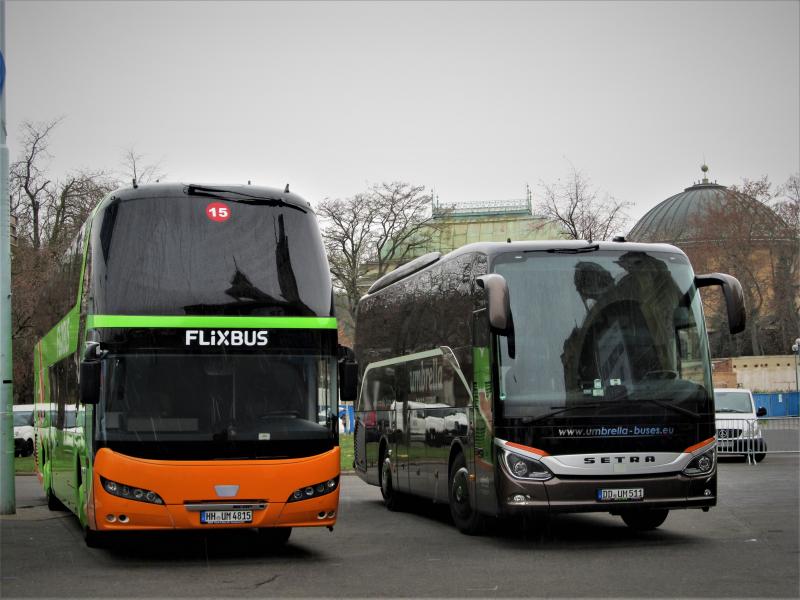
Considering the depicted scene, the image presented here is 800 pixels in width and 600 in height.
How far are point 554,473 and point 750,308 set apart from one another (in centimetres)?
6140

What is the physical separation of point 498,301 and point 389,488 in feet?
25.0

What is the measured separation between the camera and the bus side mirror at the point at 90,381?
12.2m

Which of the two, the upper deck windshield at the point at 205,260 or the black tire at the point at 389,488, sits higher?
the upper deck windshield at the point at 205,260

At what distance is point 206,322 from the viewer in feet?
41.4

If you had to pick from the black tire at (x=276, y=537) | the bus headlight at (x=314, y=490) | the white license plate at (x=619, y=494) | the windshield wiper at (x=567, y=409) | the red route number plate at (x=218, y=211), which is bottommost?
the black tire at (x=276, y=537)

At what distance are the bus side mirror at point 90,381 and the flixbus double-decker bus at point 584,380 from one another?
406 centimetres

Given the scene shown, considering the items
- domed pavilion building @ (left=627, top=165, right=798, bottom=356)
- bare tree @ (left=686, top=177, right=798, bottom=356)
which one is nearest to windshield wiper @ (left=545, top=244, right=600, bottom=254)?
domed pavilion building @ (left=627, top=165, right=798, bottom=356)

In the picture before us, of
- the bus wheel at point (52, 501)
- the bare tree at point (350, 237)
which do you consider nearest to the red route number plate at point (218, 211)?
the bus wheel at point (52, 501)

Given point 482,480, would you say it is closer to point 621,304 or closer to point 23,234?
point 621,304

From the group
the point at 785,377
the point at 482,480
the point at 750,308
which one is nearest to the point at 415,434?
the point at 482,480

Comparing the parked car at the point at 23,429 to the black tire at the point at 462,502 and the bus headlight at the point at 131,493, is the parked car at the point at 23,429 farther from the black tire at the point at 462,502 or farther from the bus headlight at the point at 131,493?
the bus headlight at the point at 131,493

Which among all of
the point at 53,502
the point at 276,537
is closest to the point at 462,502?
the point at 276,537

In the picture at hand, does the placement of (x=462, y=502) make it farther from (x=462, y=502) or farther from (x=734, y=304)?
(x=734, y=304)

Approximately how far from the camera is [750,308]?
237 feet
